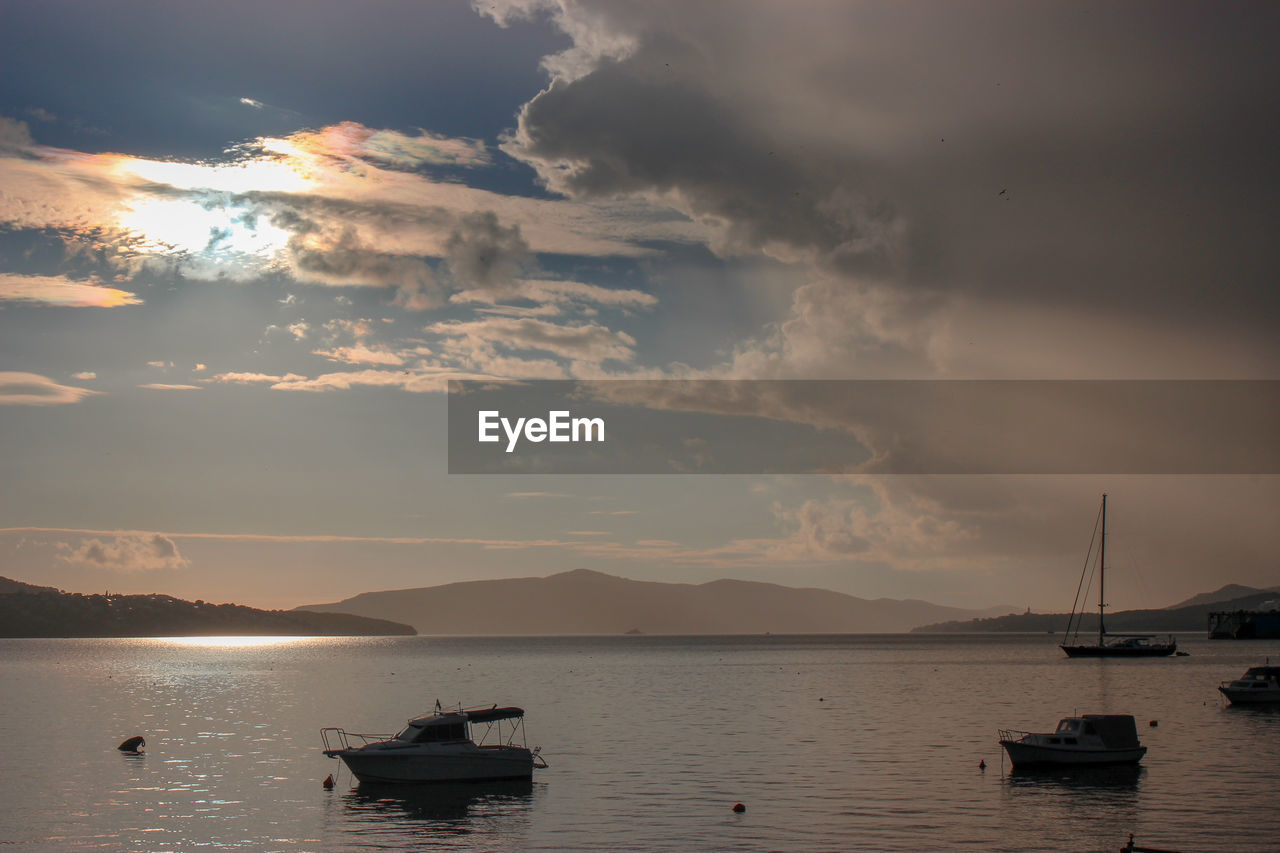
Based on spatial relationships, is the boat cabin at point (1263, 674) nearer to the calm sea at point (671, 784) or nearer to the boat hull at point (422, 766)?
the calm sea at point (671, 784)

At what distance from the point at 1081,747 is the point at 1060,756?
5.01 feet

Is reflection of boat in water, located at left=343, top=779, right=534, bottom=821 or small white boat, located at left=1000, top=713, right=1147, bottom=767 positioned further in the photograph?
small white boat, located at left=1000, top=713, right=1147, bottom=767

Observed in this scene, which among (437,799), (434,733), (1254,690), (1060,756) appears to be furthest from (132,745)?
(1254,690)

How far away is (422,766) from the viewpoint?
63.2 meters

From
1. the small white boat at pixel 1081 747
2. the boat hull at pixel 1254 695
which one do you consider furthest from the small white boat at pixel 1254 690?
the small white boat at pixel 1081 747

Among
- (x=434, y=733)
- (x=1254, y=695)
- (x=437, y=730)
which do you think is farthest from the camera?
(x=1254, y=695)

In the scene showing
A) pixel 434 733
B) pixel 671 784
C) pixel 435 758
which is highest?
pixel 434 733

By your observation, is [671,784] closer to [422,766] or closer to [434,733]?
[434,733]

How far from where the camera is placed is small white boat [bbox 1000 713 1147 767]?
A: 66750 millimetres

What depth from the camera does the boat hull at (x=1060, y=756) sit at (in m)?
66.7

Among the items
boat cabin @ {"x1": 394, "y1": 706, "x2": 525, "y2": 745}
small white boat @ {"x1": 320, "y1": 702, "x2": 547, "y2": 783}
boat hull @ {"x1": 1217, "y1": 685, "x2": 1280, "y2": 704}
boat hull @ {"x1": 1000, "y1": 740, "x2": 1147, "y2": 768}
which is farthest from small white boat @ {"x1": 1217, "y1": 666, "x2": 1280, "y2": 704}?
boat cabin @ {"x1": 394, "y1": 706, "x2": 525, "y2": 745}

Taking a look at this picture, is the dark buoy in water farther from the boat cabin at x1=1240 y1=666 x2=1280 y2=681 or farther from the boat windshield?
the boat cabin at x1=1240 y1=666 x2=1280 y2=681

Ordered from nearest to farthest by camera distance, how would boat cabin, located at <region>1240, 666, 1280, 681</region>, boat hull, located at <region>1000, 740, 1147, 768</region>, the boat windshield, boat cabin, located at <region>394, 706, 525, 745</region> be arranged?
the boat windshield < boat cabin, located at <region>394, 706, 525, 745</region> < boat hull, located at <region>1000, 740, 1147, 768</region> < boat cabin, located at <region>1240, 666, 1280, 681</region>

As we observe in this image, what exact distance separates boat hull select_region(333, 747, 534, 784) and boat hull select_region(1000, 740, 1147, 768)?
104 ft
